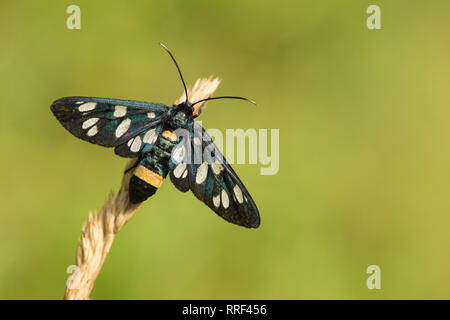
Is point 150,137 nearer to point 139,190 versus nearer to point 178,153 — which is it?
point 178,153

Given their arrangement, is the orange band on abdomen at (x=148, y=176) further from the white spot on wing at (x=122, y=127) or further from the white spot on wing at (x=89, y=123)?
the white spot on wing at (x=89, y=123)

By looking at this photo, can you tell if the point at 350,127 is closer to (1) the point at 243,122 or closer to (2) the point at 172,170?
(1) the point at 243,122

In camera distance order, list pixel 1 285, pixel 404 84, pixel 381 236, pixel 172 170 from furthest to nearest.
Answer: pixel 404 84 < pixel 381 236 < pixel 1 285 < pixel 172 170

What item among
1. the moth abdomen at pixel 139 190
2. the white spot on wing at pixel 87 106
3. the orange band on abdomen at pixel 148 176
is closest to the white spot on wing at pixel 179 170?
the orange band on abdomen at pixel 148 176

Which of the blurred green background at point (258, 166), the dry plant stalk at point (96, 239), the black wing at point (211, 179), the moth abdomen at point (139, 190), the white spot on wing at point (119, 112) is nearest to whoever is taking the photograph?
the dry plant stalk at point (96, 239)

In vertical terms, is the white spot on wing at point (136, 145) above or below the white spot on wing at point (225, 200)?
above

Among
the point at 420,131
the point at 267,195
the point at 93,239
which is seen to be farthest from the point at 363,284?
the point at 93,239

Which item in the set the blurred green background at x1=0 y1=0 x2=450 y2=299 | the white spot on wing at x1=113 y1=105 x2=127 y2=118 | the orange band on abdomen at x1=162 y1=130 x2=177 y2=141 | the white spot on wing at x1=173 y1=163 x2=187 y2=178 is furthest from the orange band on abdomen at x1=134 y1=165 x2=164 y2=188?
the blurred green background at x1=0 y1=0 x2=450 y2=299
